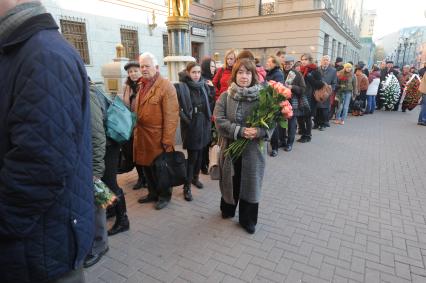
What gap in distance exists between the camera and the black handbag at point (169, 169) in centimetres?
358

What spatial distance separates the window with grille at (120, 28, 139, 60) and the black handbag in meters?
11.6

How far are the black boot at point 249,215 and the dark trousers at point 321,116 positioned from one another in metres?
6.49

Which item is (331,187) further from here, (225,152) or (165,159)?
(165,159)

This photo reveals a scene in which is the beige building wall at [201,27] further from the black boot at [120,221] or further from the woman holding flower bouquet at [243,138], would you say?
the black boot at [120,221]

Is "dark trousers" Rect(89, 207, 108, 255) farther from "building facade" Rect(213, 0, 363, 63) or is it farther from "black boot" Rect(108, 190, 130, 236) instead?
"building facade" Rect(213, 0, 363, 63)

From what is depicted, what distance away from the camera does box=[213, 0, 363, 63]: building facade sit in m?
16.0

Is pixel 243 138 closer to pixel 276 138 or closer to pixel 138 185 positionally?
pixel 138 185

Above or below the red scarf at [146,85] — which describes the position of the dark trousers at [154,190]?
below

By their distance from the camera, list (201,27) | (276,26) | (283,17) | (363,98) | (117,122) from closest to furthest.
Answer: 1. (117,122)
2. (363,98)
3. (283,17)
4. (276,26)
5. (201,27)

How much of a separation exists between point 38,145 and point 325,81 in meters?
8.79

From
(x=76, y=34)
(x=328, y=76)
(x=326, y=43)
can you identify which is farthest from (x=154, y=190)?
(x=326, y=43)

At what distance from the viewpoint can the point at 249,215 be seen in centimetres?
329

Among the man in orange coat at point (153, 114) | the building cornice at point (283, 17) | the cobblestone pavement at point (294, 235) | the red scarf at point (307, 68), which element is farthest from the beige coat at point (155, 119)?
the building cornice at point (283, 17)

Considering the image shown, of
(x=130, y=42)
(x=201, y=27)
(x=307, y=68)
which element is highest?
(x=201, y=27)
